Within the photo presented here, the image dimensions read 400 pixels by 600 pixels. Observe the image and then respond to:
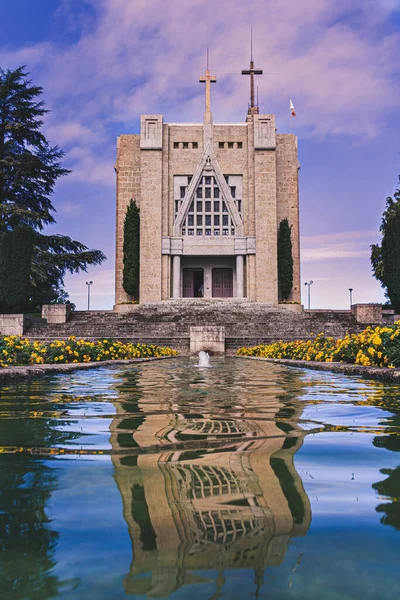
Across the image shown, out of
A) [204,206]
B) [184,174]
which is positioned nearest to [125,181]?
[184,174]

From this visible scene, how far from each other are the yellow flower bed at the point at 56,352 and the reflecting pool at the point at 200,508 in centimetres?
531

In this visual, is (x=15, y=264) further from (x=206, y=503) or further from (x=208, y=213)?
(x=206, y=503)

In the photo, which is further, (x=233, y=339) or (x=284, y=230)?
(x=284, y=230)

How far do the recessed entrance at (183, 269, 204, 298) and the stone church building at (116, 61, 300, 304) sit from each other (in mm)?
65

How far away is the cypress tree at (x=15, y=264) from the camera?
972 inches

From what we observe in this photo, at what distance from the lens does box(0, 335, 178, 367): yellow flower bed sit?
8070mm

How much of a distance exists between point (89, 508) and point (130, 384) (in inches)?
171

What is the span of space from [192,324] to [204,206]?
13.3 m

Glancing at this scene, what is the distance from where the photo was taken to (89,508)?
54.5 inches

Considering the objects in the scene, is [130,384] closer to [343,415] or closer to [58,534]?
[343,415]

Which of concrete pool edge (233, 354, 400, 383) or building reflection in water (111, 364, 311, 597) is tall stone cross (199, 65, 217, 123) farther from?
building reflection in water (111, 364, 311, 597)

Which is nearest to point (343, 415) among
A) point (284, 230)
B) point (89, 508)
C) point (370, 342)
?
point (89, 508)

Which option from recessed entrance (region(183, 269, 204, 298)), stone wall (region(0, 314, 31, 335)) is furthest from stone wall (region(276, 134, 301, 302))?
stone wall (region(0, 314, 31, 335))

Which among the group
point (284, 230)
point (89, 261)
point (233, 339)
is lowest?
point (233, 339)
